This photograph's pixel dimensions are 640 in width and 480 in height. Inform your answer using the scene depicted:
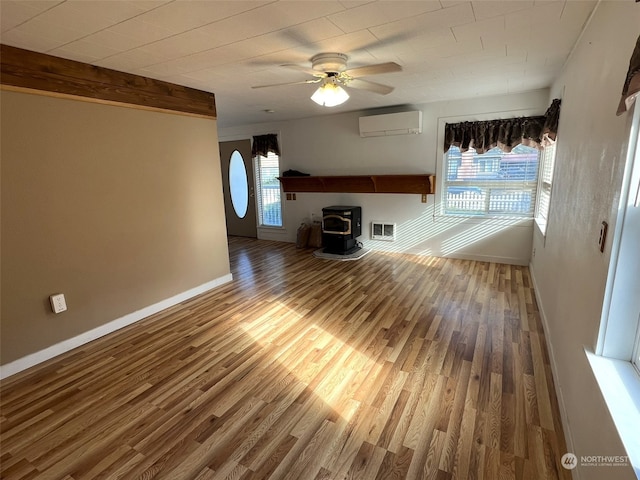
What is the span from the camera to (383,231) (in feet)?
17.4

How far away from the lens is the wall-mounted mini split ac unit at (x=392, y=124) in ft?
14.7

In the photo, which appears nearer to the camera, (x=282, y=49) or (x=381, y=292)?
(x=282, y=49)

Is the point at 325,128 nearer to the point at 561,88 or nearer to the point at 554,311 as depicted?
the point at 561,88

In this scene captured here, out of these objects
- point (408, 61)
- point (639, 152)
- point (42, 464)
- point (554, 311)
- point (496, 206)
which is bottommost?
point (42, 464)

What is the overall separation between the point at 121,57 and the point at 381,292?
3.23 metres

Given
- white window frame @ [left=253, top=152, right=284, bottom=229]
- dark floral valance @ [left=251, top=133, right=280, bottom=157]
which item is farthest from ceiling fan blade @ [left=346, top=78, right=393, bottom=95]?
white window frame @ [left=253, top=152, right=284, bottom=229]

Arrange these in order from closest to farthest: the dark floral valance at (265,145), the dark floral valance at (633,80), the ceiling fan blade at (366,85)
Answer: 1. the dark floral valance at (633,80)
2. the ceiling fan blade at (366,85)
3. the dark floral valance at (265,145)

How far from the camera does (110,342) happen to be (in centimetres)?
269

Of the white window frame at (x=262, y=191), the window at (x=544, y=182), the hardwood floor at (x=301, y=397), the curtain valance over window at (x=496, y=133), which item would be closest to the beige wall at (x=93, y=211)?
the hardwood floor at (x=301, y=397)

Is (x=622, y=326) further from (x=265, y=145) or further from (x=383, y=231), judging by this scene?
(x=265, y=145)

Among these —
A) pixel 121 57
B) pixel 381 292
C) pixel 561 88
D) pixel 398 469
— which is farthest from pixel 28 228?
pixel 561 88

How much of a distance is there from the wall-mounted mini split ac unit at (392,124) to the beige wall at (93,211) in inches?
91.6

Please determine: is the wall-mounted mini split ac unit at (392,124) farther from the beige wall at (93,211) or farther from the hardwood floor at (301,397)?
the hardwood floor at (301,397)

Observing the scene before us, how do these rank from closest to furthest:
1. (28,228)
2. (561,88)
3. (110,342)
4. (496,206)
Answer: (28,228)
(110,342)
(561,88)
(496,206)
